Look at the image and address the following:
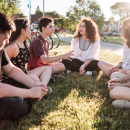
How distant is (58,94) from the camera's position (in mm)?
2859

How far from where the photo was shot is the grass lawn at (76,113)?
1.89 meters

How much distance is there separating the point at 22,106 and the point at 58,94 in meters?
1.07

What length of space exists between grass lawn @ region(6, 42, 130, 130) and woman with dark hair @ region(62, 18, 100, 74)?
1.26 m

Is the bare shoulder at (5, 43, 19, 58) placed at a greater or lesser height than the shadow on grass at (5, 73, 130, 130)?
greater

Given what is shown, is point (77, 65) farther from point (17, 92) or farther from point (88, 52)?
point (17, 92)

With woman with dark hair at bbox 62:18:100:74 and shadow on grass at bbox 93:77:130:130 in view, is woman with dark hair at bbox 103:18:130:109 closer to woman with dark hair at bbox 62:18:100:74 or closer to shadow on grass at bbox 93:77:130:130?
shadow on grass at bbox 93:77:130:130

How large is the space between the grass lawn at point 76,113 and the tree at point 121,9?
51.4 metres

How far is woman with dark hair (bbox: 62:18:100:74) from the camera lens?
4.30m

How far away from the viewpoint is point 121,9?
2028 inches

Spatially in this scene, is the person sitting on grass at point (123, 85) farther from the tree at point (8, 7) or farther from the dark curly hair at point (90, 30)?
the tree at point (8, 7)

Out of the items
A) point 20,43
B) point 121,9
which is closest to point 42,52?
point 20,43

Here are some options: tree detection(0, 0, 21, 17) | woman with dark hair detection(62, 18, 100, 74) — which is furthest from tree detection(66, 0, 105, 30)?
woman with dark hair detection(62, 18, 100, 74)

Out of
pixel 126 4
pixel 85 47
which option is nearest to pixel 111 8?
pixel 126 4

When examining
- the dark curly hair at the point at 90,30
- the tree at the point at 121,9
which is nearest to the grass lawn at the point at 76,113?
the dark curly hair at the point at 90,30
